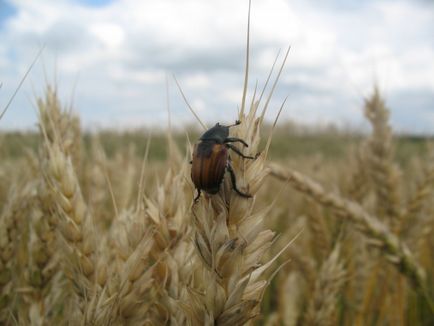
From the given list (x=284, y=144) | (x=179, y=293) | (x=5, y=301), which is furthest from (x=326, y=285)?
(x=284, y=144)

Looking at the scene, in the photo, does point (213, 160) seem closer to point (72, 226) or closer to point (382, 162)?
point (72, 226)

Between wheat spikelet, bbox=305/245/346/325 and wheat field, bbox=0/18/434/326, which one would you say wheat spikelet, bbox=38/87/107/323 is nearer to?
wheat field, bbox=0/18/434/326

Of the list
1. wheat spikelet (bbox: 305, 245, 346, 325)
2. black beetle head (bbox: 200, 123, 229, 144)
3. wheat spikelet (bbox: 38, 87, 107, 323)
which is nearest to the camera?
black beetle head (bbox: 200, 123, 229, 144)

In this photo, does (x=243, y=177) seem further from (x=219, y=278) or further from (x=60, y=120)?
(x=60, y=120)

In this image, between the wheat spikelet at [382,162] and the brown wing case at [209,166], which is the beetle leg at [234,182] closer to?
the brown wing case at [209,166]

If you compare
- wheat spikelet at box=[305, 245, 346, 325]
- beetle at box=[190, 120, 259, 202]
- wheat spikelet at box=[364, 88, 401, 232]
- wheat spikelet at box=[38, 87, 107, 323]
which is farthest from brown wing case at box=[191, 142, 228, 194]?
wheat spikelet at box=[364, 88, 401, 232]

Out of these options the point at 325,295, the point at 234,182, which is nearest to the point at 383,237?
the point at 325,295

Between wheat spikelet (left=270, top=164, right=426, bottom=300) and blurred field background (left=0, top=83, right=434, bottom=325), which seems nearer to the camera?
blurred field background (left=0, top=83, right=434, bottom=325)

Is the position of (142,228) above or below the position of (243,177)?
below
